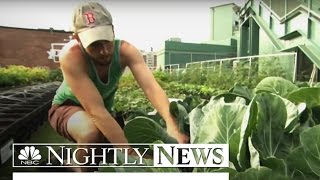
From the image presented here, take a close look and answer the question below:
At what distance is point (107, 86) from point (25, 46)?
0.40m

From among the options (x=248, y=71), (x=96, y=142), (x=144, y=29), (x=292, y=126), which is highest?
(x=144, y=29)

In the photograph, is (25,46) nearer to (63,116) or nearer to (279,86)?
(63,116)

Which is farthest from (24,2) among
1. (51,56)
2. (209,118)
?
(209,118)

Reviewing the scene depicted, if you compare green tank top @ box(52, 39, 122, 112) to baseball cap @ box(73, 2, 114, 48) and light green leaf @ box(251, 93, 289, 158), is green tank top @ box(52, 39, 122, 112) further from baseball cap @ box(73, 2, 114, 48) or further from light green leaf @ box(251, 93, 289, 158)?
light green leaf @ box(251, 93, 289, 158)

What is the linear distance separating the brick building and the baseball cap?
15 cm

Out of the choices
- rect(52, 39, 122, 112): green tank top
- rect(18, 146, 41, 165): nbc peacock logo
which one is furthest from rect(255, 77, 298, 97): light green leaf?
rect(18, 146, 41, 165): nbc peacock logo

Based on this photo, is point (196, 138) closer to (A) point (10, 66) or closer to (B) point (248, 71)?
(B) point (248, 71)

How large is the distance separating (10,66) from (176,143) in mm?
819

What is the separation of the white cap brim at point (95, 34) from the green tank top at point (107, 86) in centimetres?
4

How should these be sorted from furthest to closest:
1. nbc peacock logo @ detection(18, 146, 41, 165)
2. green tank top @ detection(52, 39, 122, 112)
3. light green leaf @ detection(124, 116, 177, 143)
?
green tank top @ detection(52, 39, 122, 112) → nbc peacock logo @ detection(18, 146, 41, 165) → light green leaf @ detection(124, 116, 177, 143)

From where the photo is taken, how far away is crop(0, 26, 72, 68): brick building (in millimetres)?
1498

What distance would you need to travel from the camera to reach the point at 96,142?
4.59 feet

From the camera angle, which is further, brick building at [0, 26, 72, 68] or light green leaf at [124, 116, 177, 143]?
brick building at [0, 26, 72, 68]

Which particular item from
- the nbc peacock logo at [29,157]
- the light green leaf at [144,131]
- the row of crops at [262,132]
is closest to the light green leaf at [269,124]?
the row of crops at [262,132]
